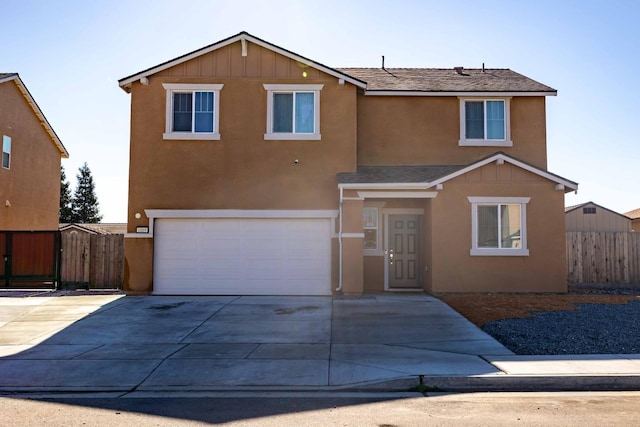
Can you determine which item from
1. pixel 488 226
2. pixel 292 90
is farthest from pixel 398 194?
pixel 292 90

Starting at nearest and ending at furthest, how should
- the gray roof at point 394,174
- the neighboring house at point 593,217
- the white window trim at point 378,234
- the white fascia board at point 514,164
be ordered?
the white fascia board at point 514,164
the gray roof at point 394,174
the white window trim at point 378,234
the neighboring house at point 593,217

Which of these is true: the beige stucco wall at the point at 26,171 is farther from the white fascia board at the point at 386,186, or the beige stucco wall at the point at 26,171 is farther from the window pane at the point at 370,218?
the white fascia board at the point at 386,186

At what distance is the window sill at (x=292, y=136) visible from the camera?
632 inches

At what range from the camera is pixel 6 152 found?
76.3ft

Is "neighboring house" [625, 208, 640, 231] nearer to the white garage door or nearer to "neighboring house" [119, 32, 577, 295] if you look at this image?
"neighboring house" [119, 32, 577, 295]

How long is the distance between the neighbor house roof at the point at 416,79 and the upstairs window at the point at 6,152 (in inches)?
383

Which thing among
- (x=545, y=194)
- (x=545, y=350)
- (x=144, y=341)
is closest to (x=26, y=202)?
(x=144, y=341)

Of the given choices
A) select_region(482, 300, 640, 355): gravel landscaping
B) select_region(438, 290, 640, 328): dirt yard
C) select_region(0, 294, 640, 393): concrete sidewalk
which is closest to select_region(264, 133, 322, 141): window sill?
select_region(0, 294, 640, 393): concrete sidewalk

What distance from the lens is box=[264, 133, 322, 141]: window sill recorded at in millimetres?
16062

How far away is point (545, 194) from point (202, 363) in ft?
36.7

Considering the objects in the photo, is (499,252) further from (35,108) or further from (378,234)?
(35,108)

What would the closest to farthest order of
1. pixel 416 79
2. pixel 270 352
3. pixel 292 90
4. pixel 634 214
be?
pixel 270 352, pixel 292 90, pixel 416 79, pixel 634 214

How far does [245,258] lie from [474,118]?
27.9 feet

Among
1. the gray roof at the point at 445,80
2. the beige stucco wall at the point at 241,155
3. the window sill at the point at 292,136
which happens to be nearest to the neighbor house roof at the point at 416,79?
the gray roof at the point at 445,80
